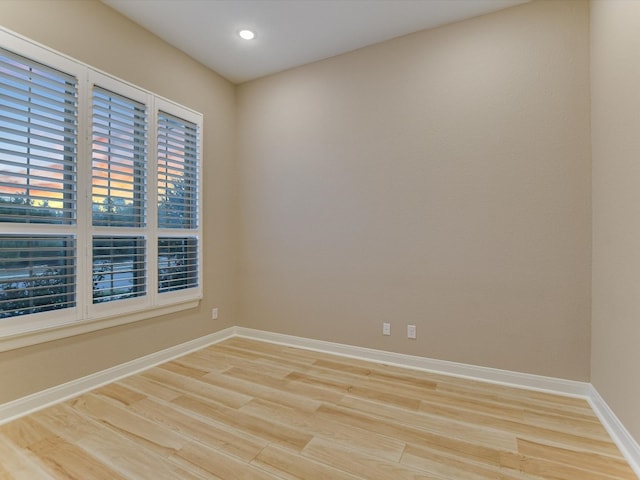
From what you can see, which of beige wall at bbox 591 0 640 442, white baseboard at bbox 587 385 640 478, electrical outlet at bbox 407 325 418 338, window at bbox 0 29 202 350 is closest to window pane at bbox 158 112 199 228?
window at bbox 0 29 202 350

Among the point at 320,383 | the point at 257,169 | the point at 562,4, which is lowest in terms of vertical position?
the point at 320,383

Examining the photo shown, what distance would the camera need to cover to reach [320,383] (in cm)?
262

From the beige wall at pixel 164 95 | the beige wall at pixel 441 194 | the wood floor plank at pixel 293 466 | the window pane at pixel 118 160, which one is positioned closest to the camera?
the wood floor plank at pixel 293 466

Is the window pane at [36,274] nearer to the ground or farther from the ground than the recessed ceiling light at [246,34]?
nearer to the ground

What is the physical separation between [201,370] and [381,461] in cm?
185

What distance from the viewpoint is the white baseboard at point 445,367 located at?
2.41 m

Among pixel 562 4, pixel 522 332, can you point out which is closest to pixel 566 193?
pixel 522 332

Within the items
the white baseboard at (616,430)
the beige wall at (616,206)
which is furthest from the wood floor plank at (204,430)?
the beige wall at (616,206)

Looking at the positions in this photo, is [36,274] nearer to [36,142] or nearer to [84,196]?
[84,196]

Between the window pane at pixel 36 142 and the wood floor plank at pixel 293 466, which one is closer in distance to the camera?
the wood floor plank at pixel 293 466

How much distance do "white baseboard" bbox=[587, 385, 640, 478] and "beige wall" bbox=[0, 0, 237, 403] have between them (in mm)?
3499

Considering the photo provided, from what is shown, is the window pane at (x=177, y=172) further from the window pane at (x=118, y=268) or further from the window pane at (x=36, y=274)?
the window pane at (x=36, y=274)

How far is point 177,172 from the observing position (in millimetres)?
3213

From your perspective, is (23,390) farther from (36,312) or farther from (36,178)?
(36,178)
